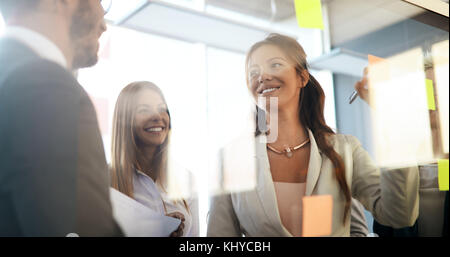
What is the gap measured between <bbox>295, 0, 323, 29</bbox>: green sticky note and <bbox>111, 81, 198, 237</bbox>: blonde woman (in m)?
0.43

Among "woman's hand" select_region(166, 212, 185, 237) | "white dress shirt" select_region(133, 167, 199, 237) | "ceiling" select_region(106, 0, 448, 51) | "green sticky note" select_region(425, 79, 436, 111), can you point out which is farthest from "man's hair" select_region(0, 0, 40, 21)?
"green sticky note" select_region(425, 79, 436, 111)

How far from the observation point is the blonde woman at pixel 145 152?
0.83 m

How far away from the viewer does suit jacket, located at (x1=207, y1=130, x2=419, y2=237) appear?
3.04ft

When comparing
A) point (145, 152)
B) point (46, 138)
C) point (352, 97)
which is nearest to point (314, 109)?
point (352, 97)

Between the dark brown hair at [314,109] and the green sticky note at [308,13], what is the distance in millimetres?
66

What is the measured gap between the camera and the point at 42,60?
800mm

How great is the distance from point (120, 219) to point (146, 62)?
0.33 metres

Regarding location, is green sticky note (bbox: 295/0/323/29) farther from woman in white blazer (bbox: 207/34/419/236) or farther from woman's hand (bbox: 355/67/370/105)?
woman's hand (bbox: 355/67/370/105)

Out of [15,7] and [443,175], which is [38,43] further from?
[443,175]

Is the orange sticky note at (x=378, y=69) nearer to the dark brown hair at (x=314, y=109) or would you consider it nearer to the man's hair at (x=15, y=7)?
the dark brown hair at (x=314, y=109)

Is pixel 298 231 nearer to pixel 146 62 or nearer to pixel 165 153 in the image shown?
pixel 165 153

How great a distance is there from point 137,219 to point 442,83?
100 centimetres

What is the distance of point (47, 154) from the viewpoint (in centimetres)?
77
